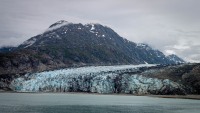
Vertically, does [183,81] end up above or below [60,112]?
above

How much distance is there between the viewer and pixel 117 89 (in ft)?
514

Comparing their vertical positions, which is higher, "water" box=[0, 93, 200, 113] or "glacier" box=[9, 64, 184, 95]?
"glacier" box=[9, 64, 184, 95]

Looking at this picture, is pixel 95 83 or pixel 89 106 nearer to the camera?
pixel 89 106

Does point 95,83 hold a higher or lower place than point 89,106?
higher

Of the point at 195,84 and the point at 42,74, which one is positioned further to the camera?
the point at 42,74

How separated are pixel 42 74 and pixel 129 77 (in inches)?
1733

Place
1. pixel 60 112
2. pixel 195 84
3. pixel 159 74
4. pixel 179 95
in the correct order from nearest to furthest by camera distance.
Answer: pixel 60 112
pixel 179 95
pixel 195 84
pixel 159 74

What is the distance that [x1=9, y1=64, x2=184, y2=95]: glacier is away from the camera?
150 metres

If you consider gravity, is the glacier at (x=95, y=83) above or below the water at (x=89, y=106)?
above

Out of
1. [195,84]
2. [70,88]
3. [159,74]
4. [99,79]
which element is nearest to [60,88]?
[70,88]

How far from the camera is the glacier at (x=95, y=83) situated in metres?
150

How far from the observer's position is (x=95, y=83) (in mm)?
158750

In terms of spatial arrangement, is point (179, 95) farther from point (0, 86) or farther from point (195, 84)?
point (0, 86)

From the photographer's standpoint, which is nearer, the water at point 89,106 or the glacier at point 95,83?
the water at point 89,106
